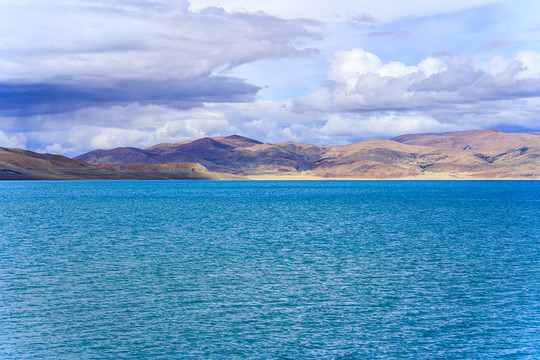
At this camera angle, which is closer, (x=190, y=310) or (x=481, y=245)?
(x=190, y=310)

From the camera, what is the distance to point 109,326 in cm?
2462

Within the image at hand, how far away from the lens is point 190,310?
27.3 m

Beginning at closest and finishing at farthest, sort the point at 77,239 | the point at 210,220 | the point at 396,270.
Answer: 1. the point at 396,270
2. the point at 77,239
3. the point at 210,220

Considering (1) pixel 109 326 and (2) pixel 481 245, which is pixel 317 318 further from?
(2) pixel 481 245

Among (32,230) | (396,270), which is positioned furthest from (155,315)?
(32,230)

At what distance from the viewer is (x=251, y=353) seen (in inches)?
838

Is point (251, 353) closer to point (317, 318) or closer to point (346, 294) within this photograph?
point (317, 318)

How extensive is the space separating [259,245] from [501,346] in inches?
1190

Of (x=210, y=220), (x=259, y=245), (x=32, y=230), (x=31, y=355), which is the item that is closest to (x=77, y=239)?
(x=32, y=230)

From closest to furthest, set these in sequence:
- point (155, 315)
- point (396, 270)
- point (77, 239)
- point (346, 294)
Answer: point (155, 315) → point (346, 294) → point (396, 270) → point (77, 239)

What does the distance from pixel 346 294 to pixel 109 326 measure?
Result: 12.9m

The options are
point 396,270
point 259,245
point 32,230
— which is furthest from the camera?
point 32,230

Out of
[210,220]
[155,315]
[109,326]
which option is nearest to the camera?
[109,326]

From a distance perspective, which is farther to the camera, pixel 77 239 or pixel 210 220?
pixel 210 220
